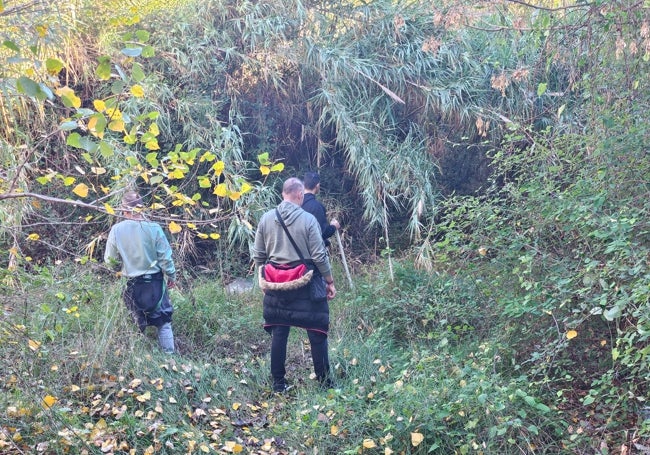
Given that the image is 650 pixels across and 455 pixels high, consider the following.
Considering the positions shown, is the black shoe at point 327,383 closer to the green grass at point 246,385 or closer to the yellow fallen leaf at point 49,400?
the green grass at point 246,385

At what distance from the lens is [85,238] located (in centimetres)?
785

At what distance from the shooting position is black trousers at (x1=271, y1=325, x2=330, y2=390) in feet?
16.5

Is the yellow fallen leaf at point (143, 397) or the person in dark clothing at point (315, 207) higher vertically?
the person in dark clothing at point (315, 207)

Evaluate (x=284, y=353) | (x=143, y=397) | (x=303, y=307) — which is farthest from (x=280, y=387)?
(x=143, y=397)

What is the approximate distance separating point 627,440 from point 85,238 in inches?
246

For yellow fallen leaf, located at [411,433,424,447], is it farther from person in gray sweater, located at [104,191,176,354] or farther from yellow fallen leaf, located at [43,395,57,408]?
person in gray sweater, located at [104,191,176,354]

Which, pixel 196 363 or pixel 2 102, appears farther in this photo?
pixel 2 102

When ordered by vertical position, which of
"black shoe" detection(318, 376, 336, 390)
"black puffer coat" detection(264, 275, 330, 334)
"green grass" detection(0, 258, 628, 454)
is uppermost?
"black puffer coat" detection(264, 275, 330, 334)

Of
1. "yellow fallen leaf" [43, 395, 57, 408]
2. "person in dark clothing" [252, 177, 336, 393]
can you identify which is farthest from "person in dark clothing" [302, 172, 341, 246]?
"yellow fallen leaf" [43, 395, 57, 408]

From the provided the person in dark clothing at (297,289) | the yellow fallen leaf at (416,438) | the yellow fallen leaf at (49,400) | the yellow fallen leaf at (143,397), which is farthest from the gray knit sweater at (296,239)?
the yellow fallen leaf at (49,400)

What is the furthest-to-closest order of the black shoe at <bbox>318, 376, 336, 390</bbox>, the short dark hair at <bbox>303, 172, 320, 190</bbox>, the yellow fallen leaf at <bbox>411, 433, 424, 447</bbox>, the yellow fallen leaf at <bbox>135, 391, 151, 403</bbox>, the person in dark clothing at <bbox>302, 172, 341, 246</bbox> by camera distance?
the short dark hair at <bbox>303, 172, 320, 190</bbox> < the person in dark clothing at <bbox>302, 172, 341, 246</bbox> < the black shoe at <bbox>318, 376, 336, 390</bbox> < the yellow fallen leaf at <bbox>135, 391, 151, 403</bbox> < the yellow fallen leaf at <bbox>411, 433, 424, 447</bbox>

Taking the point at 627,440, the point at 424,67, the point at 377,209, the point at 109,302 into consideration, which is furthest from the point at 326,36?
the point at 627,440

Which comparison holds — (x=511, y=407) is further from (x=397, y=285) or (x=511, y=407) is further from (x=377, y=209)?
(x=377, y=209)

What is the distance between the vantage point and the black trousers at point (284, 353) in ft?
16.5
